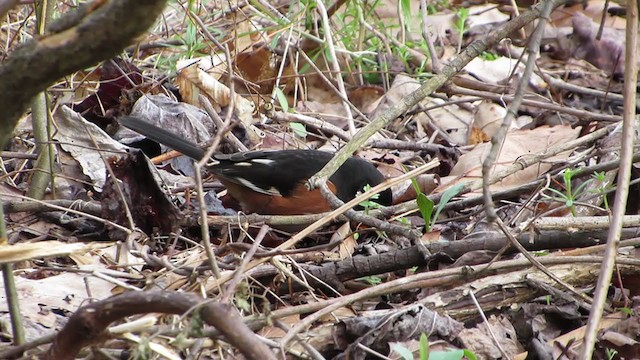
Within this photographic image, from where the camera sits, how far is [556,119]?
17.2 feet

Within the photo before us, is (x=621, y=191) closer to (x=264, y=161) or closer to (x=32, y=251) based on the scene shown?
(x=32, y=251)

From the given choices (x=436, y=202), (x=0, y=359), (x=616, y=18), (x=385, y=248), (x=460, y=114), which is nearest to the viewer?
(x=0, y=359)

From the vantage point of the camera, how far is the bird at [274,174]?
4.39 meters

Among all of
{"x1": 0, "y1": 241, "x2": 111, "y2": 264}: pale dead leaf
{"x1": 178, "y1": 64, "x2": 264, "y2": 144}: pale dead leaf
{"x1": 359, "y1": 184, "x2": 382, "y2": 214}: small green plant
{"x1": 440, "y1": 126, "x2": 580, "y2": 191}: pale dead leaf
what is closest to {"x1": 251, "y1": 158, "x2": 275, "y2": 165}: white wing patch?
A: {"x1": 178, "y1": 64, "x2": 264, "y2": 144}: pale dead leaf

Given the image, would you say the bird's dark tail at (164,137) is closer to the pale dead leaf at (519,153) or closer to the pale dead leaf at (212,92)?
the pale dead leaf at (212,92)

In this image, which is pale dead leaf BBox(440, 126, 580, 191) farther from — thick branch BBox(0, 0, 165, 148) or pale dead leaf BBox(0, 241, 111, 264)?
thick branch BBox(0, 0, 165, 148)

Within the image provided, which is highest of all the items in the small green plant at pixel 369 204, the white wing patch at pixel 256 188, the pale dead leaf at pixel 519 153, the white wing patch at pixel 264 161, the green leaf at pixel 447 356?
the white wing patch at pixel 264 161

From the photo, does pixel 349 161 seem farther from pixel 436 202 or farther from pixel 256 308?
pixel 256 308

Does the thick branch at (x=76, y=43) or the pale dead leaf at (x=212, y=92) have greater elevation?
the thick branch at (x=76, y=43)

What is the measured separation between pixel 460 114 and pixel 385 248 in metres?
2.09

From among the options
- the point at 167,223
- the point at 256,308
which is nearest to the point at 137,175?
the point at 167,223

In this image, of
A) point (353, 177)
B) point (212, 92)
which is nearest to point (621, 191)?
point (353, 177)

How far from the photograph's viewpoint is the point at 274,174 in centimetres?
455

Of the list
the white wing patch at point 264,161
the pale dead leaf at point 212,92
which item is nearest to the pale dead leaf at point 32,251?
the white wing patch at point 264,161
